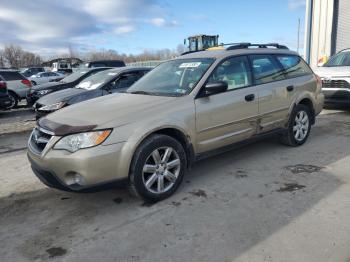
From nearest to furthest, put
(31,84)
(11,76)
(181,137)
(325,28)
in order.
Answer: (181,137) → (11,76) → (31,84) → (325,28)

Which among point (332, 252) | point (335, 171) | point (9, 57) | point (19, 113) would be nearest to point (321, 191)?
point (335, 171)

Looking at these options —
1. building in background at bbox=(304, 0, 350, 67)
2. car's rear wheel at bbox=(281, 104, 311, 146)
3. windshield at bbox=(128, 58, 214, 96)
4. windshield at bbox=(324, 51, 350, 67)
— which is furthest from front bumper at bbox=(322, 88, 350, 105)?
building in background at bbox=(304, 0, 350, 67)

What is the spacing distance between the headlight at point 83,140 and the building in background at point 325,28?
14056 millimetres

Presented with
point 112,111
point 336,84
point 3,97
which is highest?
point 112,111

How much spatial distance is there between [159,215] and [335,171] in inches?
101

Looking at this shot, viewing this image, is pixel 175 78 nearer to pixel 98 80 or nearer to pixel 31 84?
pixel 98 80

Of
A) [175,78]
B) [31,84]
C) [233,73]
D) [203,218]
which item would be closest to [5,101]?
[31,84]

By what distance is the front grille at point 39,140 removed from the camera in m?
3.63

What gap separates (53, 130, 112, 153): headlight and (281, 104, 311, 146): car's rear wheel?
334 cm

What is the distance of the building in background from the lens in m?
15.3

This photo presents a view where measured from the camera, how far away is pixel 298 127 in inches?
227

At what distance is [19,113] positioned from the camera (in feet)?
39.2

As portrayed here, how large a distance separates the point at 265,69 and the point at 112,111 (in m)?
2.56

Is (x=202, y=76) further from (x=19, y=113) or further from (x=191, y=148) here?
(x=19, y=113)
